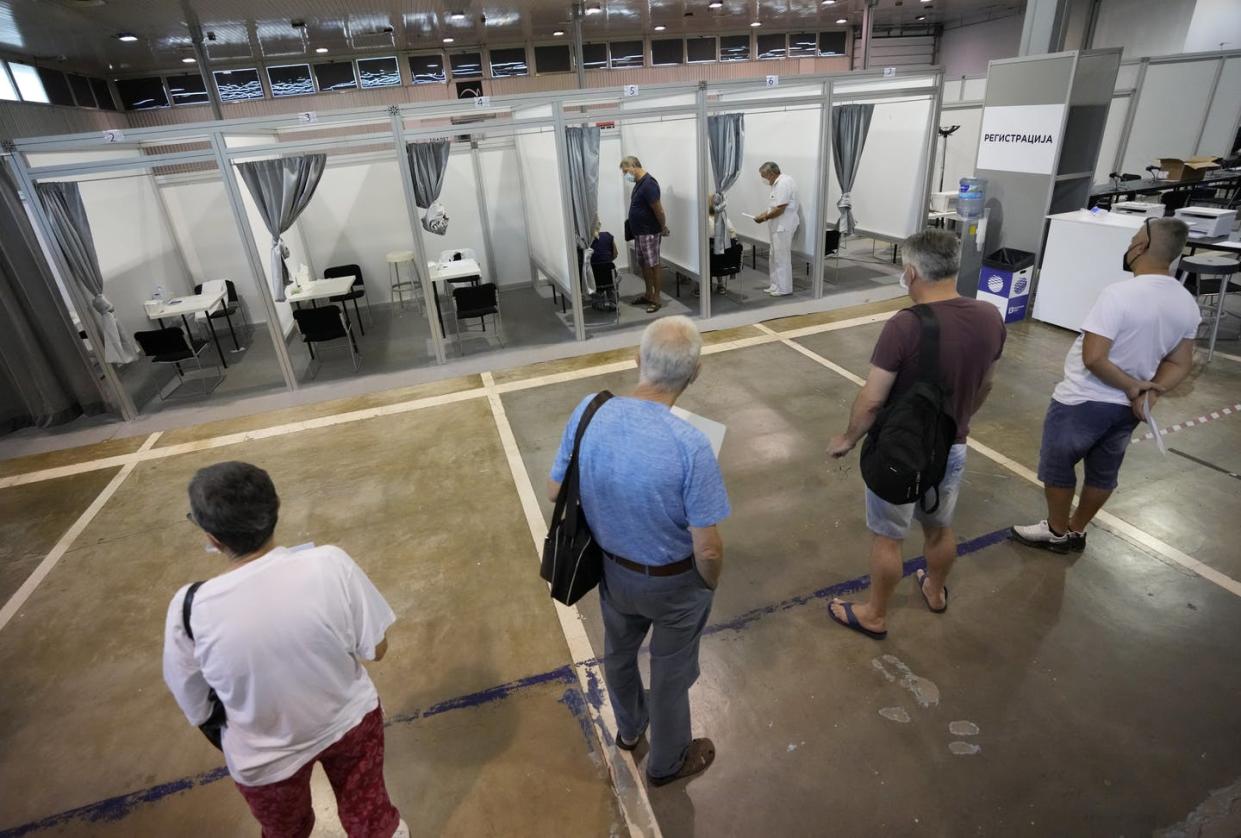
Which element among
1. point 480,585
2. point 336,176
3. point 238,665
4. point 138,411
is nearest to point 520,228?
point 336,176

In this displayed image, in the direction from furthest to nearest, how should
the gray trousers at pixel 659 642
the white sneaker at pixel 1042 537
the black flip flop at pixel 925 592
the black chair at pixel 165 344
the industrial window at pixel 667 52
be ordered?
the industrial window at pixel 667 52 < the black chair at pixel 165 344 < the white sneaker at pixel 1042 537 < the black flip flop at pixel 925 592 < the gray trousers at pixel 659 642

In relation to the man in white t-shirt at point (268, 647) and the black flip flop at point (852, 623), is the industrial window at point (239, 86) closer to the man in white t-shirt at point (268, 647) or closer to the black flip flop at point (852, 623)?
the man in white t-shirt at point (268, 647)

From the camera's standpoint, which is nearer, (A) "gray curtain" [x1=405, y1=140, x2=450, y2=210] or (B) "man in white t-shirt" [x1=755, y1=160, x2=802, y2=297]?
(A) "gray curtain" [x1=405, y1=140, x2=450, y2=210]

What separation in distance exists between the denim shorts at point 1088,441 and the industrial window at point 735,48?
14832 mm

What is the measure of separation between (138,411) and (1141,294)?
787 cm

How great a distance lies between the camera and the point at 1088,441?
2916mm

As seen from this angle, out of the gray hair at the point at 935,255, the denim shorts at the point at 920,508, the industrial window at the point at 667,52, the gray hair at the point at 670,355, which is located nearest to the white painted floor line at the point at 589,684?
the denim shorts at the point at 920,508

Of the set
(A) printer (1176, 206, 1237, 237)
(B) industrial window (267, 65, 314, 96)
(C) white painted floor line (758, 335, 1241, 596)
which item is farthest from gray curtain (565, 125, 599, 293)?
(B) industrial window (267, 65, 314, 96)

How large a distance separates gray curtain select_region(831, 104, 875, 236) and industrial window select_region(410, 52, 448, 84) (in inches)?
372

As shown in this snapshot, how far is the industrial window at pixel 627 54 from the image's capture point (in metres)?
14.0

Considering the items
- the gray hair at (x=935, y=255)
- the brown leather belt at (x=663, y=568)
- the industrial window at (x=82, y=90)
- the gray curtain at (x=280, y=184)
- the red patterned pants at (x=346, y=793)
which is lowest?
the red patterned pants at (x=346, y=793)

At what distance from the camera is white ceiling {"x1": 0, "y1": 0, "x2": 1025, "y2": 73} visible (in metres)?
6.91

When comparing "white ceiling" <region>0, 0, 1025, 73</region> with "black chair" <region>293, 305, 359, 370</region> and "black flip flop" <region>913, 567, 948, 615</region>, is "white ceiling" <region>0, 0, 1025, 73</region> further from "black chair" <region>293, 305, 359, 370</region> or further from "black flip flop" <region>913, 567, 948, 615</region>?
"black flip flop" <region>913, 567, 948, 615</region>

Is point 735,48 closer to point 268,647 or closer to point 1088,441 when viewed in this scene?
point 1088,441
